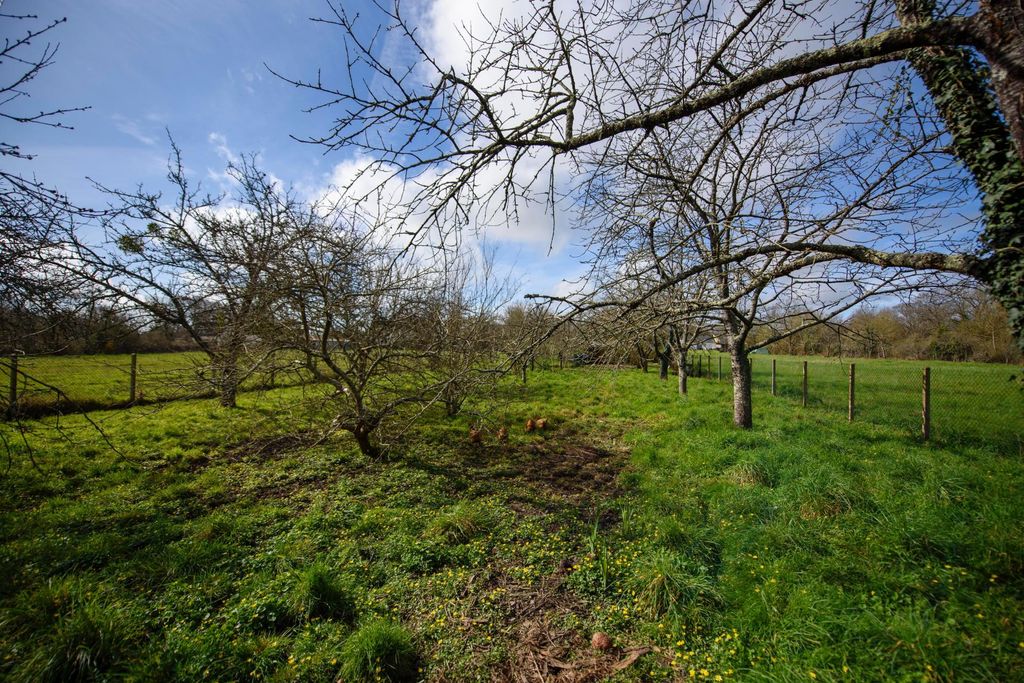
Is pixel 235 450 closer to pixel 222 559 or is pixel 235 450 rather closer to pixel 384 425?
pixel 384 425

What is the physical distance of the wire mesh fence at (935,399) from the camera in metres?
7.32

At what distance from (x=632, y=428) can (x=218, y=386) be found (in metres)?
7.98

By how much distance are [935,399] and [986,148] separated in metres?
13.7

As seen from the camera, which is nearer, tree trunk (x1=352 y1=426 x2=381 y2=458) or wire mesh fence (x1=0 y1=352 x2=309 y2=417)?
wire mesh fence (x1=0 y1=352 x2=309 y2=417)

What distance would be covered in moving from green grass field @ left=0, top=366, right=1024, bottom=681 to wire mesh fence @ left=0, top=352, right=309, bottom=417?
126 centimetres

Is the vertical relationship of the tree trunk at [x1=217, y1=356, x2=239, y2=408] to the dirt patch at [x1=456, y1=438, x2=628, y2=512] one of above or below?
above

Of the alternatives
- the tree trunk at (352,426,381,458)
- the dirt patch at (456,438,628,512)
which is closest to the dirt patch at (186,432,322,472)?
the tree trunk at (352,426,381,458)

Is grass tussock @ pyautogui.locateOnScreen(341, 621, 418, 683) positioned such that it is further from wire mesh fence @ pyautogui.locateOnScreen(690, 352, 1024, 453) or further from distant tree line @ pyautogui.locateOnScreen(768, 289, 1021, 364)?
wire mesh fence @ pyautogui.locateOnScreen(690, 352, 1024, 453)

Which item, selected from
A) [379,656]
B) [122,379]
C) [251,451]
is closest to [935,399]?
[379,656]

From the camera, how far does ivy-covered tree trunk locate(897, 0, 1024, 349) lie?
220cm

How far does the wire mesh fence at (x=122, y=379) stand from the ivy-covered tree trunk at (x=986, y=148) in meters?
6.82

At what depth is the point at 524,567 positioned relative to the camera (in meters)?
3.71

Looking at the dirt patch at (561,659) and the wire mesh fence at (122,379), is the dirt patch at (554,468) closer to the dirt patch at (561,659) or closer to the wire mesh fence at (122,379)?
the dirt patch at (561,659)

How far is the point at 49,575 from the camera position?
11.0 ft
